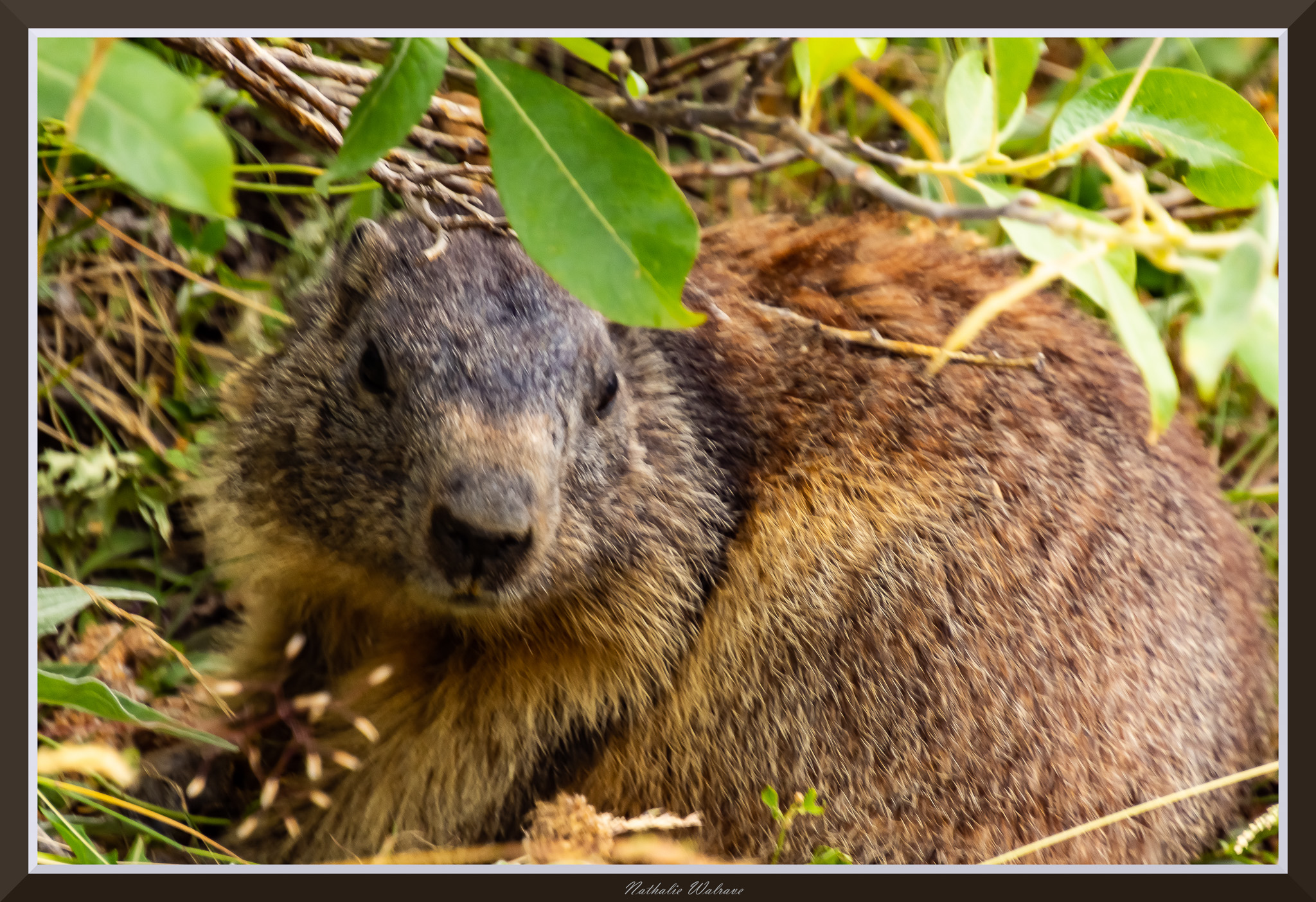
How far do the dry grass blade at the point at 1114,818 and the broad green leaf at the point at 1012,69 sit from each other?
1.54 meters

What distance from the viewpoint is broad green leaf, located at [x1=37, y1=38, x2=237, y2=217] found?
1471 mm

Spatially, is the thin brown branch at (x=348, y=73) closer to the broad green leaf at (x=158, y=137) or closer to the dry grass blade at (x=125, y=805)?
the broad green leaf at (x=158, y=137)

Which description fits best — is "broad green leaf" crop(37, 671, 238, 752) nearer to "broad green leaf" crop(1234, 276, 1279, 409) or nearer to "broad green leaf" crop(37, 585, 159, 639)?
"broad green leaf" crop(37, 585, 159, 639)

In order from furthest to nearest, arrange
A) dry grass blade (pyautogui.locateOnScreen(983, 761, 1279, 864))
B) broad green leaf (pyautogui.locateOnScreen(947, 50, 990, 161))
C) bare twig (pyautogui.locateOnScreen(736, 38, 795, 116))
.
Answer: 1. dry grass blade (pyautogui.locateOnScreen(983, 761, 1279, 864))
2. bare twig (pyautogui.locateOnScreen(736, 38, 795, 116))
3. broad green leaf (pyautogui.locateOnScreen(947, 50, 990, 161))

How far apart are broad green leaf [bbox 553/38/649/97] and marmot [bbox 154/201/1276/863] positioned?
452 millimetres

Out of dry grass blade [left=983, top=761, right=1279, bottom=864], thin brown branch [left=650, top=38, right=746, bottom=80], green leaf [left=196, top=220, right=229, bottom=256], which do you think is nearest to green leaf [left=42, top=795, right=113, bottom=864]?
green leaf [left=196, top=220, right=229, bottom=256]

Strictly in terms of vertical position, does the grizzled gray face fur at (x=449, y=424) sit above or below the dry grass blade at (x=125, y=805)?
above

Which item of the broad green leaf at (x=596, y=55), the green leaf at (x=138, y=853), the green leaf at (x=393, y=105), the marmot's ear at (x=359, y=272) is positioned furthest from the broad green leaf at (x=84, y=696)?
the broad green leaf at (x=596, y=55)

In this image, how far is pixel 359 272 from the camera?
2863mm

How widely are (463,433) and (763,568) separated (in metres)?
0.86

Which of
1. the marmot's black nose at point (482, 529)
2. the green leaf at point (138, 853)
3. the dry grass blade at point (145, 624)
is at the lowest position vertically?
→ the green leaf at point (138, 853)

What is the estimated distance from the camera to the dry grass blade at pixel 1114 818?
2.57m

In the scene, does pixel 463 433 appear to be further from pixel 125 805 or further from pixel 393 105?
pixel 125 805

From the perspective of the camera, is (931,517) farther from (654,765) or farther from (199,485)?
(199,485)
